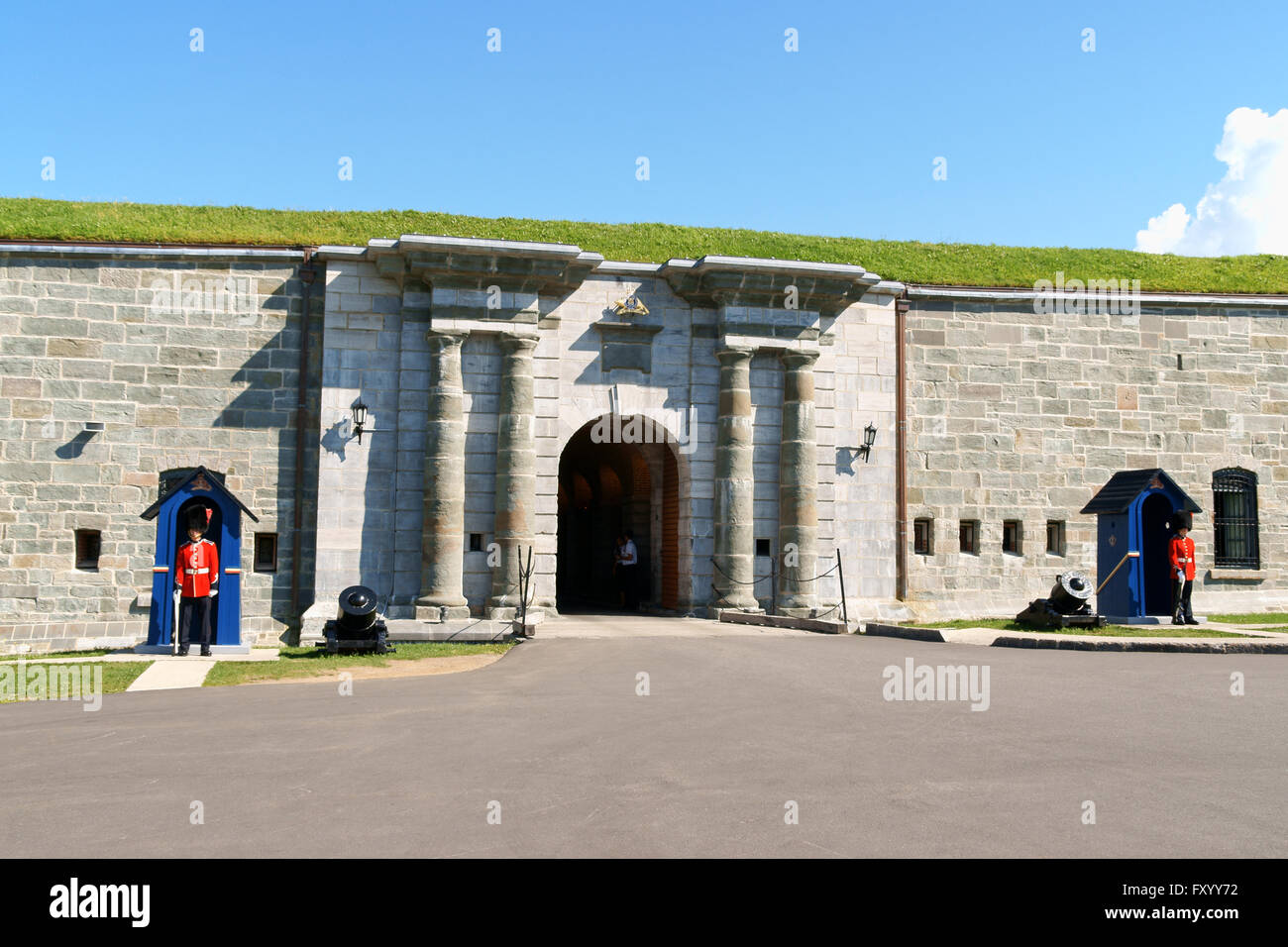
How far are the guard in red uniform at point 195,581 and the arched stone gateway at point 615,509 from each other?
6684mm

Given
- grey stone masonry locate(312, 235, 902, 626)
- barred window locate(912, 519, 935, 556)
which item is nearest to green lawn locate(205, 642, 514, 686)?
grey stone masonry locate(312, 235, 902, 626)

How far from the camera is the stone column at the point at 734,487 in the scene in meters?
17.8

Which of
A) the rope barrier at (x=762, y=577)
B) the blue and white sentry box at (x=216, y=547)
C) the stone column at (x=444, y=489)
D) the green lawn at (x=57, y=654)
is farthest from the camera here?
the rope barrier at (x=762, y=577)

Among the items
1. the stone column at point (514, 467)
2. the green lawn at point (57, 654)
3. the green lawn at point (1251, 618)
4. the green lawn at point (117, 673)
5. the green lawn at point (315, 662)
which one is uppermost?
the stone column at point (514, 467)

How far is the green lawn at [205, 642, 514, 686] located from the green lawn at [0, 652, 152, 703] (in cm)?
81

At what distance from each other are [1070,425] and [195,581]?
51.6ft

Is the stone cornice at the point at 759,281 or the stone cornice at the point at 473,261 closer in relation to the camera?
the stone cornice at the point at 473,261

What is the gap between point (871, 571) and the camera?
61.6 ft

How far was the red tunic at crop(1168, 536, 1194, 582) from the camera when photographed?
17.1 m

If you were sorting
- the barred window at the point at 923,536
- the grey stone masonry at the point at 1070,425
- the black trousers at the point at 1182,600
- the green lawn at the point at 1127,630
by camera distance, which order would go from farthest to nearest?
1. the grey stone masonry at the point at 1070,425
2. the barred window at the point at 923,536
3. the black trousers at the point at 1182,600
4. the green lawn at the point at 1127,630


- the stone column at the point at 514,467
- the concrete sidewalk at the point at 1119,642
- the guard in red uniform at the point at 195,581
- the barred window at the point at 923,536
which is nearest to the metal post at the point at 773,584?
the barred window at the point at 923,536

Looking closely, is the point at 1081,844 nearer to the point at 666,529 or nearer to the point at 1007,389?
the point at 666,529

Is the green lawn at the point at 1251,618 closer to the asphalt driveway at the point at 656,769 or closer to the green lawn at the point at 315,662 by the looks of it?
the asphalt driveway at the point at 656,769
